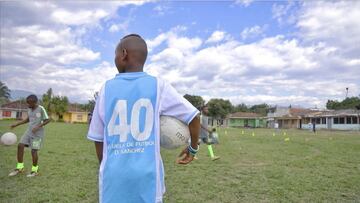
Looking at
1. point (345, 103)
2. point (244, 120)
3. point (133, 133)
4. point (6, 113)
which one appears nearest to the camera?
point (133, 133)

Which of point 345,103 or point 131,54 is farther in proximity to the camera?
point 345,103

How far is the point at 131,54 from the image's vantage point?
2.65m

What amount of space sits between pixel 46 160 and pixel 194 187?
582 cm

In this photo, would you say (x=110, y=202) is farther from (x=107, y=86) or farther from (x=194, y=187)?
(x=194, y=187)

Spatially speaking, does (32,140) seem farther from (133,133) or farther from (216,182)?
(133,133)

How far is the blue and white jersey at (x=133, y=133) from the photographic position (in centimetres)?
242

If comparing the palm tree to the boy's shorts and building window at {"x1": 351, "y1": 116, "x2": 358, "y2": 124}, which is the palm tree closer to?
building window at {"x1": 351, "y1": 116, "x2": 358, "y2": 124}

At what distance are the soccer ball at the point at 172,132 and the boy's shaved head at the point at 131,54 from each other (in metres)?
0.41

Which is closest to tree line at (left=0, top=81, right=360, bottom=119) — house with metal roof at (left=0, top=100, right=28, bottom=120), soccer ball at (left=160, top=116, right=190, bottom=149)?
house with metal roof at (left=0, top=100, right=28, bottom=120)

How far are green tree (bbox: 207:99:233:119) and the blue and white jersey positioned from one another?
3761 inches

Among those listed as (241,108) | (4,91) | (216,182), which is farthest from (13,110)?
(216,182)

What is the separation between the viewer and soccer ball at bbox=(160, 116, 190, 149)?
106 inches

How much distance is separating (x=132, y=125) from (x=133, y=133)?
0.05 m

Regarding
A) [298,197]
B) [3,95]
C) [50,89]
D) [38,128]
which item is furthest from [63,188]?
[3,95]
